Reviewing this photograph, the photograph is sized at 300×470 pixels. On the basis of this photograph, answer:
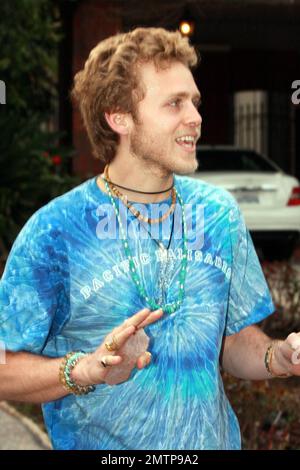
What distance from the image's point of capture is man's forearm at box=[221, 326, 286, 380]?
2844mm

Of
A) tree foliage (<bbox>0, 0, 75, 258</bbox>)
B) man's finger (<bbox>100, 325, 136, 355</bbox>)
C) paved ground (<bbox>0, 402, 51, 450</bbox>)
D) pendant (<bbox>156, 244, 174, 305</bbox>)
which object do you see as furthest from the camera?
tree foliage (<bbox>0, 0, 75, 258</bbox>)

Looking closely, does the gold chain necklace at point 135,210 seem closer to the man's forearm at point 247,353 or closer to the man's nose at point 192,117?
the man's nose at point 192,117

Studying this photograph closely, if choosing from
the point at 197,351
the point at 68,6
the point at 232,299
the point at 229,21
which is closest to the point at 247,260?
the point at 232,299

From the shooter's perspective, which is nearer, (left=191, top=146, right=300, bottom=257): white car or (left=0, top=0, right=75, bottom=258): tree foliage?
(left=0, top=0, right=75, bottom=258): tree foliage

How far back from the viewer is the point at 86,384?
8.06 feet

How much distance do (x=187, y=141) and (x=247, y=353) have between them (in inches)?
24.7

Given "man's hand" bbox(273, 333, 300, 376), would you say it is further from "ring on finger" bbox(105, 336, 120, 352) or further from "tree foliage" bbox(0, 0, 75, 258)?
"tree foliage" bbox(0, 0, 75, 258)

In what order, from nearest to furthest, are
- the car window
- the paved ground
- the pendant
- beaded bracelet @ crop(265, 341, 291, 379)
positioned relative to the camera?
the pendant → beaded bracelet @ crop(265, 341, 291, 379) → the paved ground → the car window

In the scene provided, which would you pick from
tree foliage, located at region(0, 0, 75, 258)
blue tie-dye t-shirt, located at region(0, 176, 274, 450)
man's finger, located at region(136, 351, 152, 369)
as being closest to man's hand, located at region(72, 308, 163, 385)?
man's finger, located at region(136, 351, 152, 369)

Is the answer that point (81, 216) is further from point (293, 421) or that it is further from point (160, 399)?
point (293, 421)

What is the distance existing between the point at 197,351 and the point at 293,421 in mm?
3695

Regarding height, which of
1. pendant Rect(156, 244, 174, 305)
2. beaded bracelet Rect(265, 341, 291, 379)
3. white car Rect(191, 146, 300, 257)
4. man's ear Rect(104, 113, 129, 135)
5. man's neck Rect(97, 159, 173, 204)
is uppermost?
man's ear Rect(104, 113, 129, 135)

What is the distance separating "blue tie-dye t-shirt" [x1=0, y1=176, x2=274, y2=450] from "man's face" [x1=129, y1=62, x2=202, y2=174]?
18 cm

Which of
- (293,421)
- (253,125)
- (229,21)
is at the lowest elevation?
(253,125)
